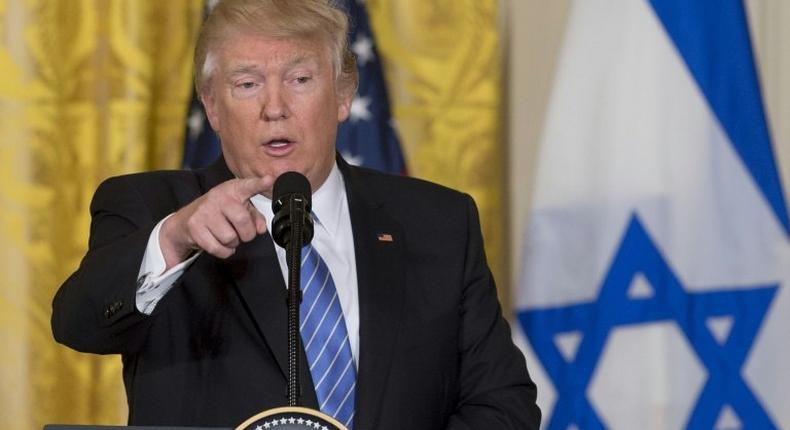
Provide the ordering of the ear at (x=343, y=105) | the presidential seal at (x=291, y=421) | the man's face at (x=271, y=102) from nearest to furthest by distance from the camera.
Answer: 1. the presidential seal at (x=291, y=421)
2. the man's face at (x=271, y=102)
3. the ear at (x=343, y=105)

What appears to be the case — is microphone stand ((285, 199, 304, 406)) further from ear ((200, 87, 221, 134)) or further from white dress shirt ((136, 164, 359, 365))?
ear ((200, 87, 221, 134))

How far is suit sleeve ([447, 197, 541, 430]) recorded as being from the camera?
93.7 inches

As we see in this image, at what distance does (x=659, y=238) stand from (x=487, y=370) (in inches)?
61.9

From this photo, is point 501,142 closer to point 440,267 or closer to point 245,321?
point 440,267

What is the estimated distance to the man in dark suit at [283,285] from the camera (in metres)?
2.22

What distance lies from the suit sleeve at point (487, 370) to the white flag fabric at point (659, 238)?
1.33 m

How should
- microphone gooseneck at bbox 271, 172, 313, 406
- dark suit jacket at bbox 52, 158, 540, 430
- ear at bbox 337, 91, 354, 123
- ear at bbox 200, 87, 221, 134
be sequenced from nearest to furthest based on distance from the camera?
microphone gooseneck at bbox 271, 172, 313, 406 < dark suit jacket at bbox 52, 158, 540, 430 < ear at bbox 200, 87, 221, 134 < ear at bbox 337, 91, 354, 123

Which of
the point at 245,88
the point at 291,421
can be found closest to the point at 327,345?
the point at 245,88

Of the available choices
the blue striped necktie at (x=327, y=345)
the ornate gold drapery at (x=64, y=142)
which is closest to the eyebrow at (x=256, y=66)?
the blue striped necktie at (x=327, y=345)

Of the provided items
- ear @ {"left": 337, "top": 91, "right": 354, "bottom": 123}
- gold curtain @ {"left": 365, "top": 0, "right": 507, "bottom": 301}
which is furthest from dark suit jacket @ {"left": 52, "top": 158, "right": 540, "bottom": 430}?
gold curtain @ {"left": 365, "top": 0, "right": 507, "bottom": 301}

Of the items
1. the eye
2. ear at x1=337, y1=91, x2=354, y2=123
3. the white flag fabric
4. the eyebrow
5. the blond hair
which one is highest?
the blond hair

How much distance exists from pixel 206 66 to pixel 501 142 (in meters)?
1.62

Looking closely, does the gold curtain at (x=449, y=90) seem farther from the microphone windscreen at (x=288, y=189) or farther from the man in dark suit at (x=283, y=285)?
the microphone windscreen at (x=288, y=189)

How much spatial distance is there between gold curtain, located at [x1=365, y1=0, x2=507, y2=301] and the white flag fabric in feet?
0.57
